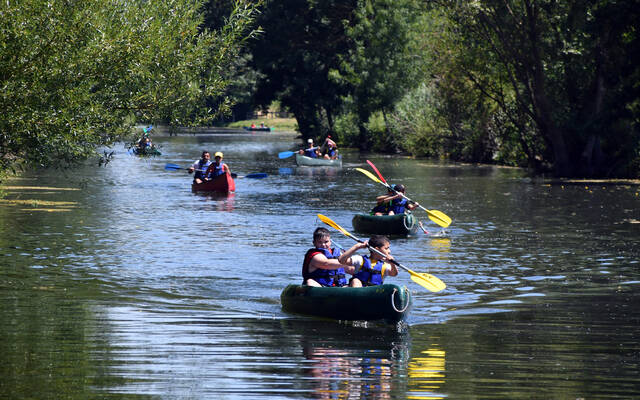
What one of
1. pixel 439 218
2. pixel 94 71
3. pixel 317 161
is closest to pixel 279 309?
pixel 94 71

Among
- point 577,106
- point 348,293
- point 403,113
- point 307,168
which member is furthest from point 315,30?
point 348,293

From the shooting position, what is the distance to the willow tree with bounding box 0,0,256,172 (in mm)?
14836

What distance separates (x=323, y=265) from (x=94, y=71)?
5.01 m

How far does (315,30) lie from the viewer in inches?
3014

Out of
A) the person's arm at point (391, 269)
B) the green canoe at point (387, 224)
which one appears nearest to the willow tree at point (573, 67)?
the green canoe at point (387, 224)

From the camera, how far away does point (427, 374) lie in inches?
414

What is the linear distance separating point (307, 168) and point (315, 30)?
25718 mm

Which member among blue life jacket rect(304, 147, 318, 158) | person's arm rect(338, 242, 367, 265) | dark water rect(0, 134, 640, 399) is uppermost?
blue life jacket rect(304, 147, 318, 158)

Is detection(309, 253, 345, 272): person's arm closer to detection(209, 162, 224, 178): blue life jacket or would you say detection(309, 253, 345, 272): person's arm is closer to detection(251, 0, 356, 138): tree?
detection(209, 162, 224, 178): blue life jacket

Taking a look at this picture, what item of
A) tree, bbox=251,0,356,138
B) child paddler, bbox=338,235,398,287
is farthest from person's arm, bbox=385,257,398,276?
tree, bbox=251,0,356,138

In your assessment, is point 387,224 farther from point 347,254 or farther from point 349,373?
point 349,373

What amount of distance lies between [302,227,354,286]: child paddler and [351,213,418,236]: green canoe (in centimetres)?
934

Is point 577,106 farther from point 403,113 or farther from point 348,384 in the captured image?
point 348,384

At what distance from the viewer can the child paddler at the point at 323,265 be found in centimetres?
1440
